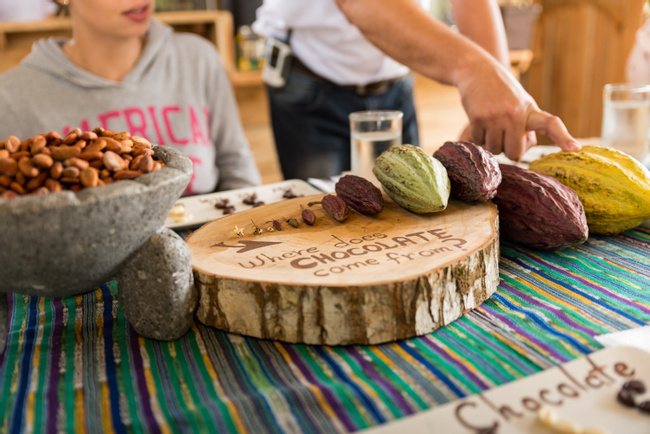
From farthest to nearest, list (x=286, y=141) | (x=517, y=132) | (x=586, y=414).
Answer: (x=286, y=141)
(x=517, y=132)
(x=586, y=414)

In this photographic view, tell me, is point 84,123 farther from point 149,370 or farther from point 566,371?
point 566,371

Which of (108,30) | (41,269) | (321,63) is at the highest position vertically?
(108,30)

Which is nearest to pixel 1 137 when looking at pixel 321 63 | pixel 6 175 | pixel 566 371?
pixel 321 63

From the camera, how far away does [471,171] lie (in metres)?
0.85

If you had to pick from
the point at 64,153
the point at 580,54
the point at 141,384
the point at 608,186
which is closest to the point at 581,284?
the point at 608,186

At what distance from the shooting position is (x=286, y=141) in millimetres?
1971

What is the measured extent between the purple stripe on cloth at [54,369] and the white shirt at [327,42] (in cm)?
123

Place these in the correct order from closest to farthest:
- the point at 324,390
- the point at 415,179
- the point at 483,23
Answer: the point at 324,390 < the point at 415,179 < the point at 483,23

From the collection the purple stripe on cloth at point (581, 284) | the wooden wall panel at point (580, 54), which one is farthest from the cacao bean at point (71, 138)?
the wooden wall panel at point (580, 54)

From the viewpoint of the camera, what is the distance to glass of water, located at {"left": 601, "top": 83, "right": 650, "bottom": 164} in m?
1.23

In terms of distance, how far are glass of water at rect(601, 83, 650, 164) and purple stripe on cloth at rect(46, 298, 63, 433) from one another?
1219 mm

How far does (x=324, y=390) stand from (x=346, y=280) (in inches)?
5.4

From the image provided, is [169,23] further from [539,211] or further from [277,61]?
[539,211]

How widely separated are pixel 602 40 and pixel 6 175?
146 inches
